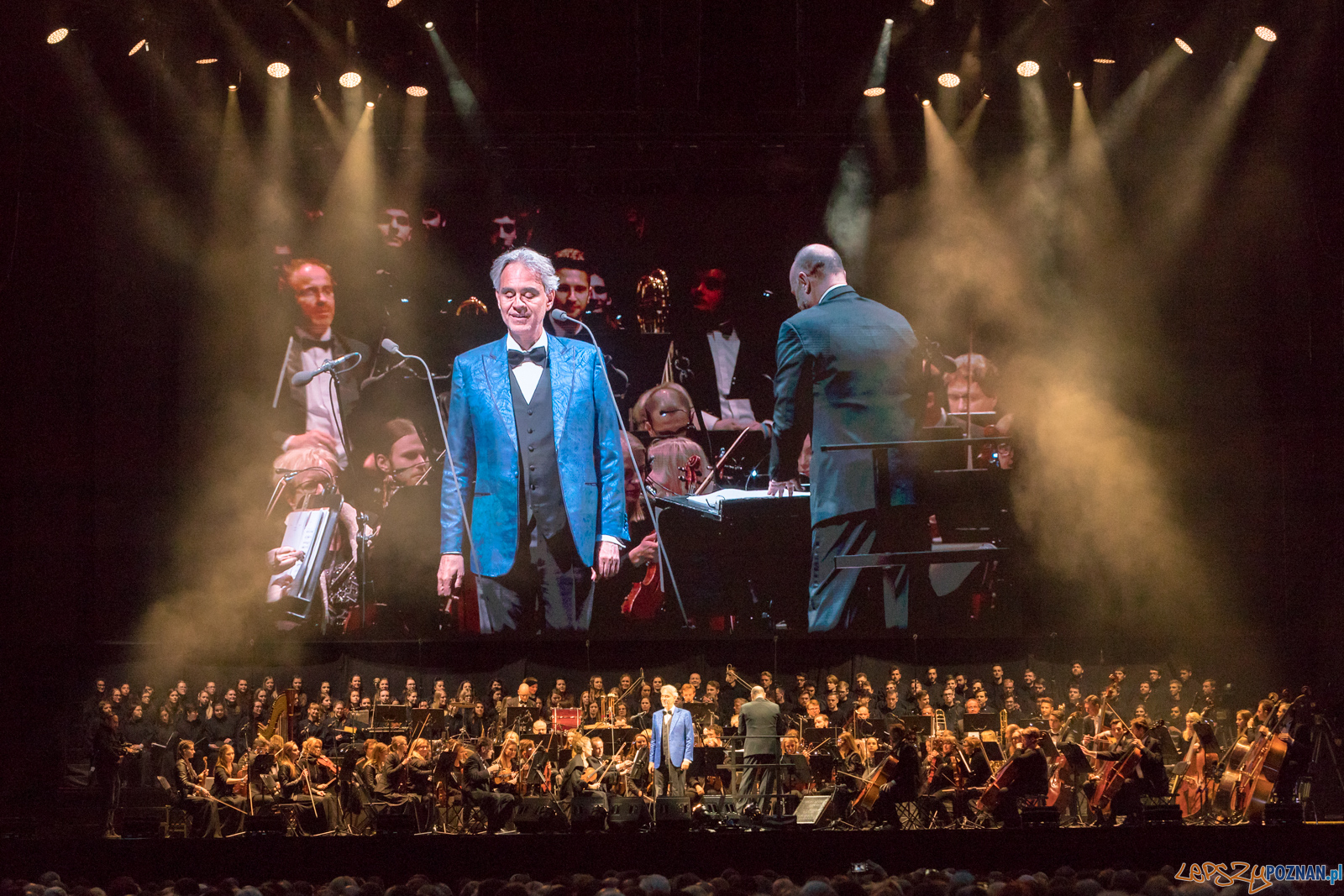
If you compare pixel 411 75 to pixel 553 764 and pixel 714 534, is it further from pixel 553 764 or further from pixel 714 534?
pixel 553 764

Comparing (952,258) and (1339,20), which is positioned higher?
(1339,20)

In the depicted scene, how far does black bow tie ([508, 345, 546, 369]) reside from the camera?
12859 millimetres

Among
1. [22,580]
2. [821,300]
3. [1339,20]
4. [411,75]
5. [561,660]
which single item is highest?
[1339,20]

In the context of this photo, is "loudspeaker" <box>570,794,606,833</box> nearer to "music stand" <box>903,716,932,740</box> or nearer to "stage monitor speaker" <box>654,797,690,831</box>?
"stage monitor speaker" <box>654,797,690,831</box>

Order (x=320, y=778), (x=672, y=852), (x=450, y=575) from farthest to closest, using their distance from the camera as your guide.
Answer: (x=450, y=575), (x=320, y=778), (x=672, y=852)

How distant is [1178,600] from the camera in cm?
1293

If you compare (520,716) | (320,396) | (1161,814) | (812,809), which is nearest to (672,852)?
(812,809)

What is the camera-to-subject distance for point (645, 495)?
1280cm

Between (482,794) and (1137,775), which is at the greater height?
(1137,775)

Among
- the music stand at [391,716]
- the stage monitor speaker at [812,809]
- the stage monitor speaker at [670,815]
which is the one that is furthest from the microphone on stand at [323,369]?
the stage monitor speaker at [812,809]

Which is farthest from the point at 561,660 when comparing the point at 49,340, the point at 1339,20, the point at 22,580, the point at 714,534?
the point at 1339,20

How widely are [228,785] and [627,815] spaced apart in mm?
3681

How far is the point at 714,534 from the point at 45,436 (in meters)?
7.71

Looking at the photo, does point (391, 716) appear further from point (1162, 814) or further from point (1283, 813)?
point (1283, 813)
